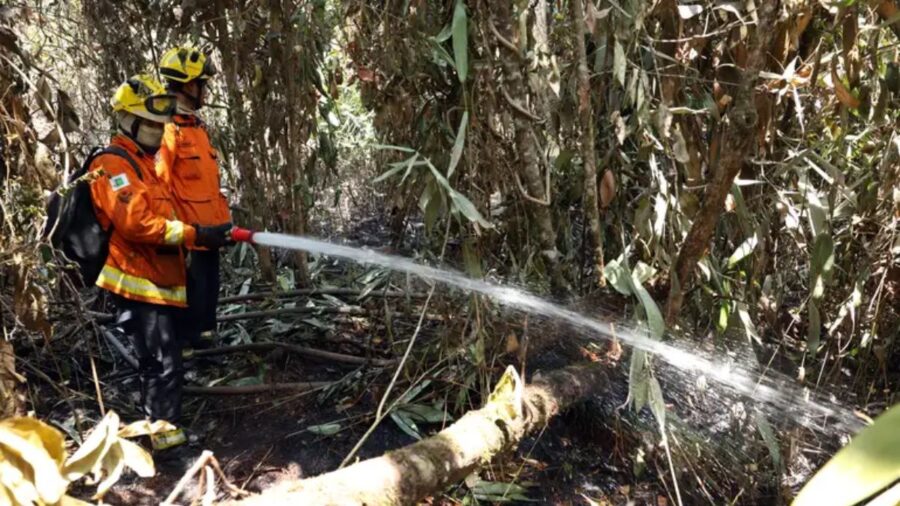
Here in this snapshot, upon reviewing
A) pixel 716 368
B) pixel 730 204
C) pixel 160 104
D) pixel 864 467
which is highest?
pixel 160 104

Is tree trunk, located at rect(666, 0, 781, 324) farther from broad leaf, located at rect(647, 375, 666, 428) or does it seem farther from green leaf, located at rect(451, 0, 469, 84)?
green leaf, located at rect(451, 0, 469, 84)

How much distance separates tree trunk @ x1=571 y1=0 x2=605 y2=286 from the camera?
2.41 metres

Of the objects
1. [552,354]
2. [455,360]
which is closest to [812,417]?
[552,354]

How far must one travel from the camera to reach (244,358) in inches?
161

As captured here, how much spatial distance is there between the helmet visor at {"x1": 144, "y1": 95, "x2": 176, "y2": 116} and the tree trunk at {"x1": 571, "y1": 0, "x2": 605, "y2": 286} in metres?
1.83

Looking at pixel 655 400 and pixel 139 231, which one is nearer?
pixel 655 400

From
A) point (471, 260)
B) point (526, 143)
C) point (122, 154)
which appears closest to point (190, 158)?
point (122, 154)

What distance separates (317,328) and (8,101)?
2180mm

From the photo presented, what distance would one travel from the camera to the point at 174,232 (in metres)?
3.17

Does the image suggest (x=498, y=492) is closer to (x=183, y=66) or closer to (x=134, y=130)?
(x=134, y=130)

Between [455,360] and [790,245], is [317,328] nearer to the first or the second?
[455,360]

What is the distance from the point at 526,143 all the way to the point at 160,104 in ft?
5.61

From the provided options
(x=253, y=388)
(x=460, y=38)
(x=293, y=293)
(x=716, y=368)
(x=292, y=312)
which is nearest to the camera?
(x=460, y=38)

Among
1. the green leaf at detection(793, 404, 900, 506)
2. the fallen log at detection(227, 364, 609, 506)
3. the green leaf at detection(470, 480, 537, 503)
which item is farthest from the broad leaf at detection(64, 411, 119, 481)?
the green leaf at detection(470, 480, 537, 503)
